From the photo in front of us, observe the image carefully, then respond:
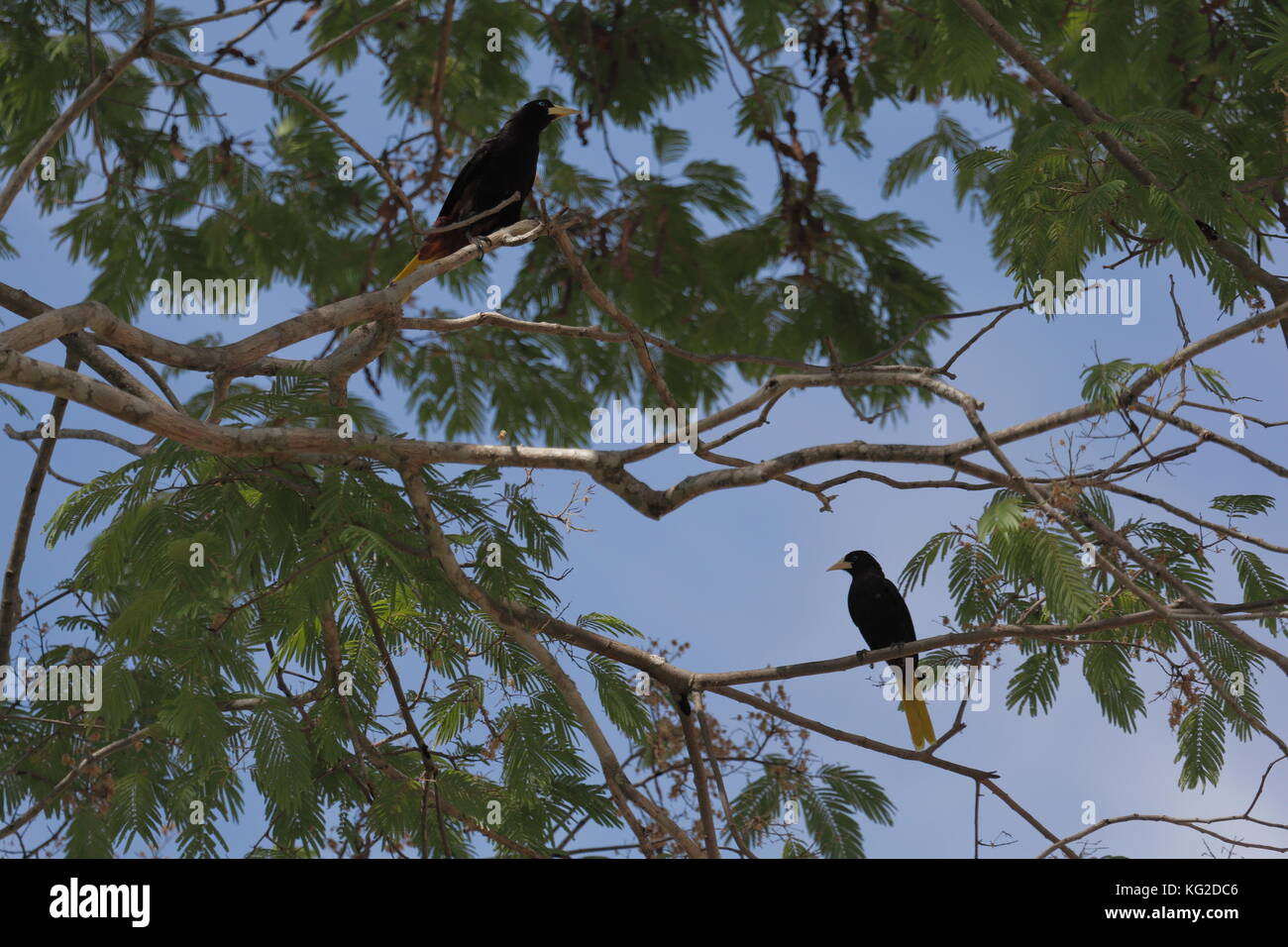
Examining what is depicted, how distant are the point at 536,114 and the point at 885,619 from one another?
283 centimetres

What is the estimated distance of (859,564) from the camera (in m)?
5.66

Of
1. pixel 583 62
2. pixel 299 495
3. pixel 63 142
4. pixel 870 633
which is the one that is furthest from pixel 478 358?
pixel 299 495

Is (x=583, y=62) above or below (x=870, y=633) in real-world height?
above

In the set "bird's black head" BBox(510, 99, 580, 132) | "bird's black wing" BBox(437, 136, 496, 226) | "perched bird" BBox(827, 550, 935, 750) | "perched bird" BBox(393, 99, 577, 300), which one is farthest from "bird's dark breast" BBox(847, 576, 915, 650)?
"bird's black head" BBox(510, 99, 580, 132)

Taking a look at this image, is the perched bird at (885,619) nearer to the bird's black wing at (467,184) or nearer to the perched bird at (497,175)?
the perched bird at (497,175)

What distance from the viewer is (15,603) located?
4.76 metres

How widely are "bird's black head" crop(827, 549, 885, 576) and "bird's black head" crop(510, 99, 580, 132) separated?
7.96ft

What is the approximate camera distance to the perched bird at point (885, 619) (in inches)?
204

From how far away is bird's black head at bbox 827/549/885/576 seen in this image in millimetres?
5625

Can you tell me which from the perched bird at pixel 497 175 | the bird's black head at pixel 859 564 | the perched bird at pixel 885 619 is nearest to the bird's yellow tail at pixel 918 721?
the perched bird at pixel 885 619
